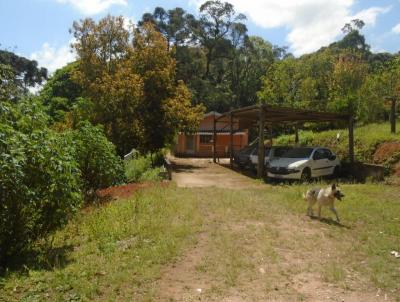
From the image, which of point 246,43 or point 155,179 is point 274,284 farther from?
point 246,43

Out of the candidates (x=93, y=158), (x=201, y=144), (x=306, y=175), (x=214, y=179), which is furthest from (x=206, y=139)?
(x=93, y=158)

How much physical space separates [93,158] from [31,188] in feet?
21.9

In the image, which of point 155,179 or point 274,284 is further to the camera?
point 155,179

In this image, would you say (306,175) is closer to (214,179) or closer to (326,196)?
(214,179)

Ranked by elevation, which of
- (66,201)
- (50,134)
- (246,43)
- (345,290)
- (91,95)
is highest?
(246,43)

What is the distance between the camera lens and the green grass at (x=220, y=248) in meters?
5.95

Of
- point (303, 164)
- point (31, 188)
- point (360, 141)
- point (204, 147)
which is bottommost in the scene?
point (303, 164)

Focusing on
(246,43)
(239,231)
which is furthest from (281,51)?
(239,231)

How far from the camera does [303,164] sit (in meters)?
17.9

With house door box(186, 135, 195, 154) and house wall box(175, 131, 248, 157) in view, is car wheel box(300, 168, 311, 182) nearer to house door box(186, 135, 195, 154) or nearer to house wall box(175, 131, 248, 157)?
house wall box(175, 131, 248, 157)

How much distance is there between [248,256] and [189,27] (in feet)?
147

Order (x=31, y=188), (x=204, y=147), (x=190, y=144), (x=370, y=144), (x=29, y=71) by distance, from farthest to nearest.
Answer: (x=29, y=71)
(x=190, y=144)
(x=204, y=147)
(x=370, y=144)
(x=31, y=188)

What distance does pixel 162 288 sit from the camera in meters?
5.89

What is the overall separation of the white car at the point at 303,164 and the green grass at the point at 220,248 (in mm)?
5416
